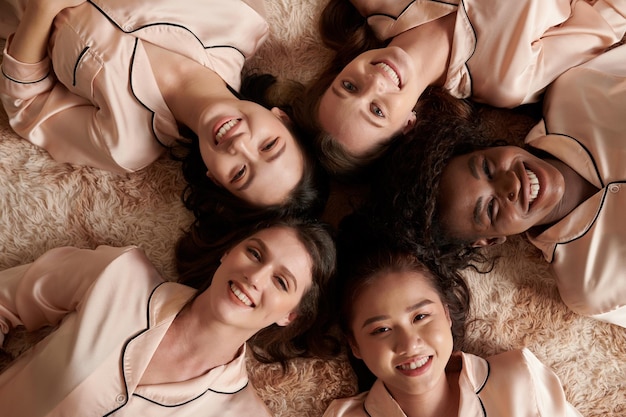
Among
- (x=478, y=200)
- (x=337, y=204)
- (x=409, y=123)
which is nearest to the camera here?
(x=478, y=200)

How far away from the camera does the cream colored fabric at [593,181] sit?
1.63 metres

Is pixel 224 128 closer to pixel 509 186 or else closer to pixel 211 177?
pixel 211 177

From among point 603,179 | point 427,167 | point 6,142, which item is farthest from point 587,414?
point 6,142

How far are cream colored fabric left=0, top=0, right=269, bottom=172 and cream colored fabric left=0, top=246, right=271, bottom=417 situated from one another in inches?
12.0

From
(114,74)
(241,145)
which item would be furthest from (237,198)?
(114,74)

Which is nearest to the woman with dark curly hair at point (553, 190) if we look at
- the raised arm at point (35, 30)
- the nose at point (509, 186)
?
the nose at point (509, 186)

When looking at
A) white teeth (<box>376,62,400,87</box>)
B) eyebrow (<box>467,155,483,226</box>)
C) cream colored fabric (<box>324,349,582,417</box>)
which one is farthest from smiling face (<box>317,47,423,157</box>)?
cream colored fabric (<box>324,349,582,417</box>)

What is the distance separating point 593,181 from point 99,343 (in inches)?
55.5

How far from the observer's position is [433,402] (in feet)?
5.23

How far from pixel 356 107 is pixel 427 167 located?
0.84 feet

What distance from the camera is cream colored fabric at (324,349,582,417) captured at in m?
1.58

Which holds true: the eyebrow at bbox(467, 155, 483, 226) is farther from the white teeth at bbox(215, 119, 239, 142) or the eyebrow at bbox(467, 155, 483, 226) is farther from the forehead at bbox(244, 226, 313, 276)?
the white teeth at bbox(215, 119, 239, 142)

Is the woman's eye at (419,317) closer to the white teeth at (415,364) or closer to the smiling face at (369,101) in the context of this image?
the white teeth at (415,364)

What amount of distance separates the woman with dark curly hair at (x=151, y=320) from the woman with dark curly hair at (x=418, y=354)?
12 centimetres
